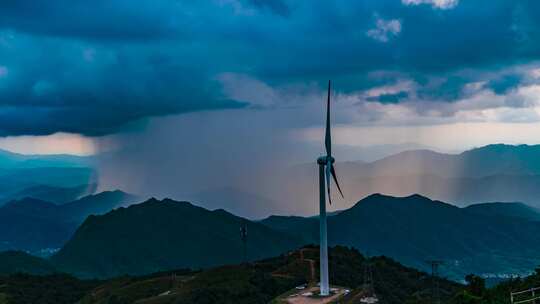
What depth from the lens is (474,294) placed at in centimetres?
11231

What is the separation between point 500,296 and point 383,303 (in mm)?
71974

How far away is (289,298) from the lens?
175250 mm

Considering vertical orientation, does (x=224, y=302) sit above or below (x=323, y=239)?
below

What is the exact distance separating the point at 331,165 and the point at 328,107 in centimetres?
1470

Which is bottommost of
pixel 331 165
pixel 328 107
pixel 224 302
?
pixel 224 302

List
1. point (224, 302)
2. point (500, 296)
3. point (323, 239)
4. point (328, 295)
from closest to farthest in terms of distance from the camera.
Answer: point (500, 296)
point (323, 239)
point (328, 295)
point (224, 302)

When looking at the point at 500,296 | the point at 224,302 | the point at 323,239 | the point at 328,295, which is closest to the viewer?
the point at 500,296

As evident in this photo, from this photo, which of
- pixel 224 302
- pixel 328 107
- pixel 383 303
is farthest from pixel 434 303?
pixel 224 302

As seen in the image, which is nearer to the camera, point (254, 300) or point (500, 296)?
point (500, 296)

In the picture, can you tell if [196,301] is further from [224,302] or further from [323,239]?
[323,239]

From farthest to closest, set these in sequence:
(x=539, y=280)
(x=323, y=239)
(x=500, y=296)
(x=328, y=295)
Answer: (x=328, y=295) → (x=323, y=239) → (x=539, y=280) → (x=500, y=296)

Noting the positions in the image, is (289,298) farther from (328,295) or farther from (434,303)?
(434,303)

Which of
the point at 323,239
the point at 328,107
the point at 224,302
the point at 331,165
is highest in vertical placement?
the point at 328,107

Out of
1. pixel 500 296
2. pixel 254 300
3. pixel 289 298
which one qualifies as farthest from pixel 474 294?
pixel 254 300
